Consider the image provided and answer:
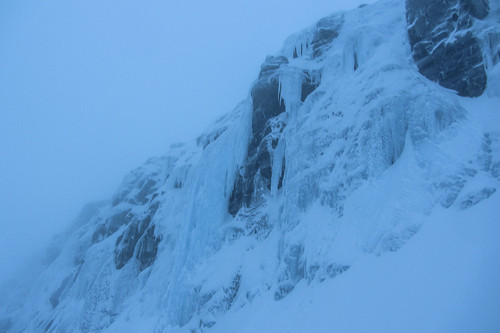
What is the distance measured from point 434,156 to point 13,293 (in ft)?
205

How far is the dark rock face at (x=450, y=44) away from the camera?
13570mm

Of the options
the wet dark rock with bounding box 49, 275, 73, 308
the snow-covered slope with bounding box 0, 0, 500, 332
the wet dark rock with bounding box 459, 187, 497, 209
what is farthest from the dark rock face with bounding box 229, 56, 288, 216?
the wet dark rock with bounding box 49, 275, 73, 308

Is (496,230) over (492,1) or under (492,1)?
under

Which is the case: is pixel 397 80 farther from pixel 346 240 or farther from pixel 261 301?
pixel 261 301

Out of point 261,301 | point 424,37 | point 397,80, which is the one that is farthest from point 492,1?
point 261,301

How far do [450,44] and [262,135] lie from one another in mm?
10945

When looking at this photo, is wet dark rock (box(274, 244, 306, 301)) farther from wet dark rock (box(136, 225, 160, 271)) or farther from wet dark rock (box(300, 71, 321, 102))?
wet dark rock (box(136, 225, 160, 271))

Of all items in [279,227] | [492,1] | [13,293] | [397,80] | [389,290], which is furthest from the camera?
[13,293]

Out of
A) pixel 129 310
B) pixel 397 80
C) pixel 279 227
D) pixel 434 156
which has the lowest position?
pixel 129 310

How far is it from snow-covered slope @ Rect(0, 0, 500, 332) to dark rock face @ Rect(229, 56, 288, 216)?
0.29ft

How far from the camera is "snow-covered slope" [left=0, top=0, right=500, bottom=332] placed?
9.45 meters

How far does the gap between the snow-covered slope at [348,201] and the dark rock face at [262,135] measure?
9 centimetres

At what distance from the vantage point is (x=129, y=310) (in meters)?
24.7

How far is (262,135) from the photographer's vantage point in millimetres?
21859
